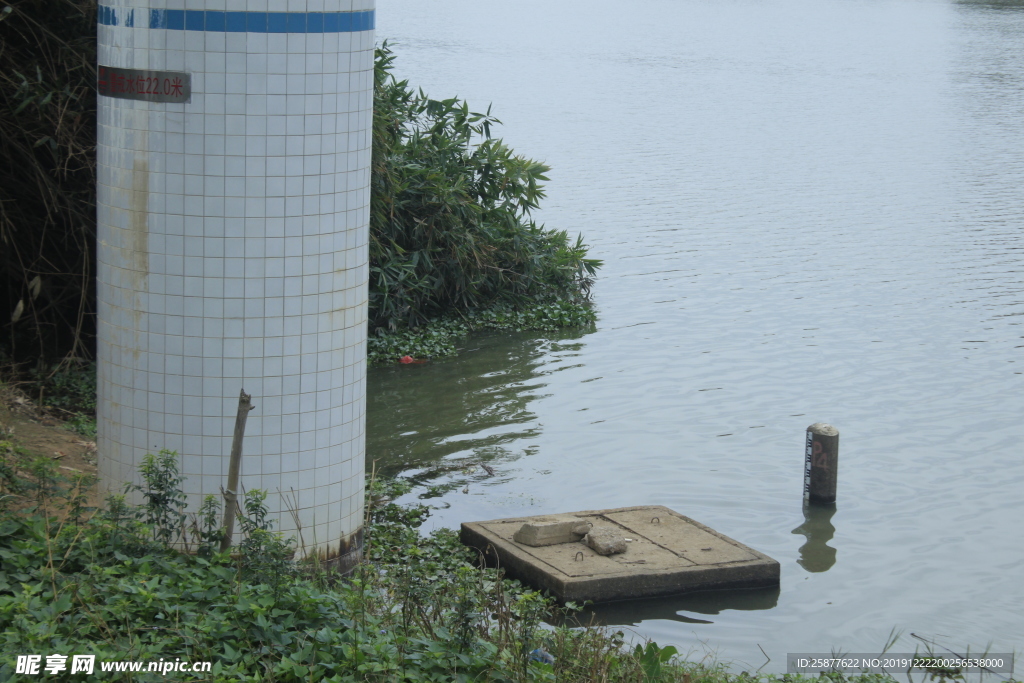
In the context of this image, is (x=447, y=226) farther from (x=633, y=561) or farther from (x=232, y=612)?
(x=232, y=612)

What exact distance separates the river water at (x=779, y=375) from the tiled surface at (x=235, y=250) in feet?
8.63

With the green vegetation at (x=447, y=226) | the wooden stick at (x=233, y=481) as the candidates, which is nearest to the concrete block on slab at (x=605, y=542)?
the wooden stick at (x=233, y=481)

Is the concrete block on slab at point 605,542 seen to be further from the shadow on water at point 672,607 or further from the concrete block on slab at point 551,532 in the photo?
the shadow on water at point 672,607

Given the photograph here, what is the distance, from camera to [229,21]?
6.28 m

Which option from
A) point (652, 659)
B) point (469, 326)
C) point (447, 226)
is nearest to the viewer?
point (652, 659)

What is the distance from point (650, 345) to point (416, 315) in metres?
3.04

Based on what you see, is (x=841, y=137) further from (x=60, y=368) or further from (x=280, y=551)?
(x=280, y=551)

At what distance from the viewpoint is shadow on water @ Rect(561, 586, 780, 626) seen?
753 cm

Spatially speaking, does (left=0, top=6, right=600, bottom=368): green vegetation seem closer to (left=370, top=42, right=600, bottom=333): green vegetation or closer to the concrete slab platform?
(left=370, top=42, right=600, bottom=333): green vegetation

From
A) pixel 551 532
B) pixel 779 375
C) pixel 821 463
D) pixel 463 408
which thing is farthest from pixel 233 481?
pixel 779 375

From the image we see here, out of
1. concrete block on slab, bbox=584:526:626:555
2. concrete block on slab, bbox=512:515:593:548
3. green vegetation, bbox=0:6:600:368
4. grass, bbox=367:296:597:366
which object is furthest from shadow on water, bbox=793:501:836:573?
green vegetation, bbox=0:6:600:368

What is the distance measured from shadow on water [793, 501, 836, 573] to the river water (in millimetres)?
27

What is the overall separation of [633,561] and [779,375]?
5.99 metres

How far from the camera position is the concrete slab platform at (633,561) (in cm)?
764
